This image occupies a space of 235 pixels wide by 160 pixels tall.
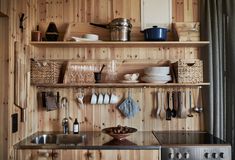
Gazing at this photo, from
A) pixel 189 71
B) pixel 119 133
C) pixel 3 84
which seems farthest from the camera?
pixel 189 71

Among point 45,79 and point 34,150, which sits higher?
point 45,79

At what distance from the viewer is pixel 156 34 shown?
2705 millimetres

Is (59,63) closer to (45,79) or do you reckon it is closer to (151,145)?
(45,79)

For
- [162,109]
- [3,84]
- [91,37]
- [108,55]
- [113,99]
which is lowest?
[162,109]

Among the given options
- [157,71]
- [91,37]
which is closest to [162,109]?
[157,71]

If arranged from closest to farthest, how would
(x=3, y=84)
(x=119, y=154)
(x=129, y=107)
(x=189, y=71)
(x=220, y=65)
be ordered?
(x=3, y=84), (x=119, y=154), (x=189, y=71), (x=220, y=65), (x=129, y=107)

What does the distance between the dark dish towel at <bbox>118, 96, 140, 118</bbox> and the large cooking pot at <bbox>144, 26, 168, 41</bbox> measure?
0.69 metres

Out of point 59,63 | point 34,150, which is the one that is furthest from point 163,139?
point 59,63

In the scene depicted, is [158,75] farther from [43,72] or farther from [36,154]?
[36,154]

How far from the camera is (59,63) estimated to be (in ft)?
9.65

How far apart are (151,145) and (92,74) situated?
0.96m

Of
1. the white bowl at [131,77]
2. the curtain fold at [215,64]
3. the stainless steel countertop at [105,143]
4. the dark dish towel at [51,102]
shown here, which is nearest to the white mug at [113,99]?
the white bowl at [131,77]

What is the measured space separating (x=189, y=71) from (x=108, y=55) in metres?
0.89

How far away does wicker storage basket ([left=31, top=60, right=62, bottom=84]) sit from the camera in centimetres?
269
